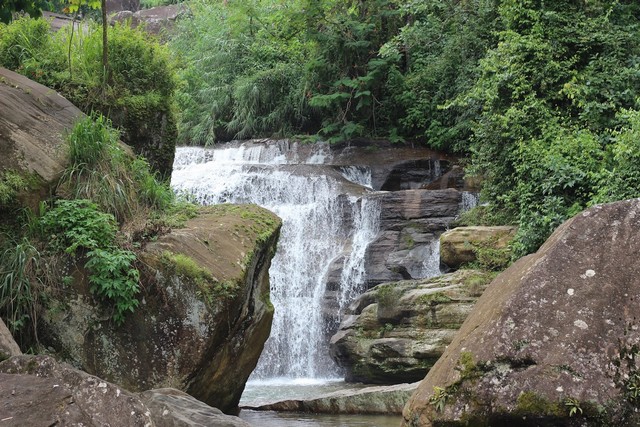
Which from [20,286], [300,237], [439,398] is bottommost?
[439,398]

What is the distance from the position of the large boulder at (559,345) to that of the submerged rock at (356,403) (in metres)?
4.25

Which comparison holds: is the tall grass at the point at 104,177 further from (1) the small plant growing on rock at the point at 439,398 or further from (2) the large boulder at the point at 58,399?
(1) the small plant growing on rock at the point at 439,398

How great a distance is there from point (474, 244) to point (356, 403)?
4.81 meters

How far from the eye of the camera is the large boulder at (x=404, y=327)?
1177 centimetres

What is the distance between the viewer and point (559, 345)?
4.64 meters

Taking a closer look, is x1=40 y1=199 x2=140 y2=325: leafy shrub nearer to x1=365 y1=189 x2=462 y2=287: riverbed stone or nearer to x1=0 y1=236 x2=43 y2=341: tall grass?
x1=0 y1=236 x2=43 y2=341: tall grass

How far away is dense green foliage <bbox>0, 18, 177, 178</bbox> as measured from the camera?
32.0 feet

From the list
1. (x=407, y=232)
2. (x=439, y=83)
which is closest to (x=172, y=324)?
(x=407, y=232)

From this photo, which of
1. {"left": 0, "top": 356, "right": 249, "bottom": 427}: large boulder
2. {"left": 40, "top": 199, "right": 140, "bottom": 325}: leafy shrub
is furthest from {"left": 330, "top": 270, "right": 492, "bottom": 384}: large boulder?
{"left": 0, "top": 356, "right": 249, "bottom": 427}: large boulder

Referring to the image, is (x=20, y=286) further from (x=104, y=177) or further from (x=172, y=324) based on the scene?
(x=104, y=177)

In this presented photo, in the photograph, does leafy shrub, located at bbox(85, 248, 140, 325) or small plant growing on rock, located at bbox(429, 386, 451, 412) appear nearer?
small plant growing on rock, located at bbox(429, 386, 451, 412)

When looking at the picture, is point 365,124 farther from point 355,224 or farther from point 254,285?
point 254,285

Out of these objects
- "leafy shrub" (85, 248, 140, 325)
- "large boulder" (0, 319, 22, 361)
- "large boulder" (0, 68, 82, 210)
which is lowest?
"large boulder" (0, 319, 22, 361)

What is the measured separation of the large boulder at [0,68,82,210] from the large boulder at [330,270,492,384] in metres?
6.08
